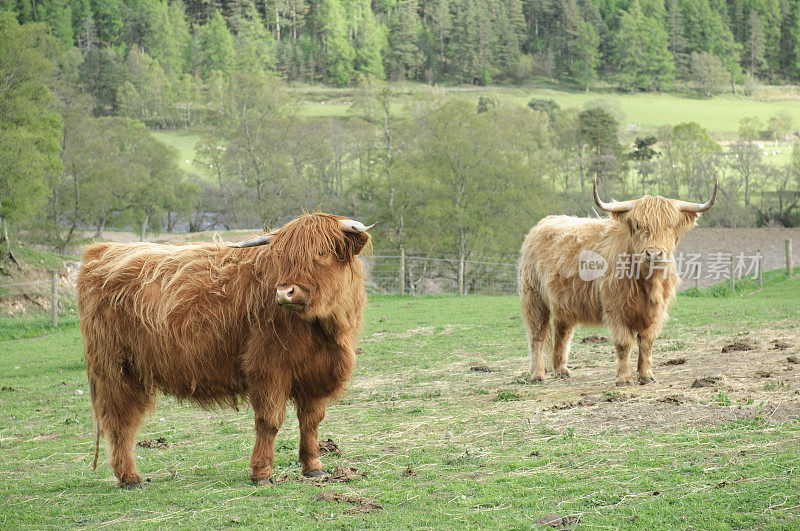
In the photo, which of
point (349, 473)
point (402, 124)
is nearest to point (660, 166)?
point (402, 124)

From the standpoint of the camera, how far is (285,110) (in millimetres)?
48250

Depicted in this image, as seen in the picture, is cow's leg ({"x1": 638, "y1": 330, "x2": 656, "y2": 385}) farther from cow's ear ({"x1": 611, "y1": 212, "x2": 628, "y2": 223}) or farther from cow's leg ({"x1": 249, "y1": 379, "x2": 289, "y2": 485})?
cow's leg ({"x1": 249, "y1": 379, "x2": 289, "y2": 485})

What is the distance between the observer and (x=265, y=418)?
5.17 meters

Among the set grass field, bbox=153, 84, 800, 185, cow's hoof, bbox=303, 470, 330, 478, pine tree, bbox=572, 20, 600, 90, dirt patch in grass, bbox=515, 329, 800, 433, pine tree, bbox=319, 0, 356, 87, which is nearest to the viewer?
cow's hoof, bbox=303, 470, 330, 478

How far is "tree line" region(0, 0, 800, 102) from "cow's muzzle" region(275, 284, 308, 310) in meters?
82.0

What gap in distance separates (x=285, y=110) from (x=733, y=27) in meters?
76.4

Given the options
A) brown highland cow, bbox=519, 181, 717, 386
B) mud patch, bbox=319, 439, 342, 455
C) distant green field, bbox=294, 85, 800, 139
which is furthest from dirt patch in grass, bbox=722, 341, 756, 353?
distant green field, bbox=294, 85, 800, 139

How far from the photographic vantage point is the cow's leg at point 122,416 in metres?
5.43

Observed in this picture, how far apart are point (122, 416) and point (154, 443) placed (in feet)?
4.46

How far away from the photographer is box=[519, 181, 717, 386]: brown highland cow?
7.72 meters

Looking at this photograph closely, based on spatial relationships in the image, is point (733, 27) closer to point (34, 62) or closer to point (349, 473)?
point (34, 62)

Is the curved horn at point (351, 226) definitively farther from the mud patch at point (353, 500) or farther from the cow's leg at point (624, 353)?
the cow's leg at point (624, 353)

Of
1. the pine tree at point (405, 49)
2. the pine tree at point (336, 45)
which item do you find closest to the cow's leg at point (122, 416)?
the pine tree at point (336, 45)

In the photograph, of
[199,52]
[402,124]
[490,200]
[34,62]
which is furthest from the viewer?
[199,52]
